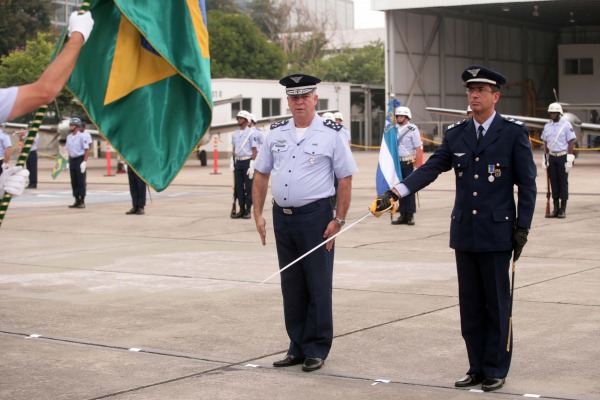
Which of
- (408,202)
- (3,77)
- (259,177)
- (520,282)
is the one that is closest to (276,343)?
(259,177)

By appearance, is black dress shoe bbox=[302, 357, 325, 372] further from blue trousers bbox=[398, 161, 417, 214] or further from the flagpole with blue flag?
blue trousers bbox=[398, 161, 417, 214]

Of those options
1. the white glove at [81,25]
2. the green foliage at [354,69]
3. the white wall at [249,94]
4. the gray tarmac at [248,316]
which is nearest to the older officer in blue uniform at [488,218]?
the gray tarmac at [248,316]

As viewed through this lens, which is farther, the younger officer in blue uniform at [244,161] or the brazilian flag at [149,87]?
the younger officer in blue uniform at [244,161]

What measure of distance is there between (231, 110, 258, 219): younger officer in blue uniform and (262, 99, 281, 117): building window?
30.2m

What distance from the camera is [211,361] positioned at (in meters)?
6.59

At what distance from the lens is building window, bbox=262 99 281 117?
4778 centimetres

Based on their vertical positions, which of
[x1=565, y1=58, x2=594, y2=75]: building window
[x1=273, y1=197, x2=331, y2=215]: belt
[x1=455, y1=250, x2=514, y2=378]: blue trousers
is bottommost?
[x1=455, y1=250, x2=514, y2=378]: blue trousers

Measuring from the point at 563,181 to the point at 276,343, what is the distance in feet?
35.3

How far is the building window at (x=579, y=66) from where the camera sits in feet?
185

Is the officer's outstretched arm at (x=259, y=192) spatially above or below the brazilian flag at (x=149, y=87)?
below

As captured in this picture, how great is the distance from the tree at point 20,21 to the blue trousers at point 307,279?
188 ft

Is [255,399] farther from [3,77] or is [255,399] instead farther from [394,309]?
[3,77]

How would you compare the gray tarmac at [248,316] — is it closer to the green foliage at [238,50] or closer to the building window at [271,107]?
the building window at [271,107]

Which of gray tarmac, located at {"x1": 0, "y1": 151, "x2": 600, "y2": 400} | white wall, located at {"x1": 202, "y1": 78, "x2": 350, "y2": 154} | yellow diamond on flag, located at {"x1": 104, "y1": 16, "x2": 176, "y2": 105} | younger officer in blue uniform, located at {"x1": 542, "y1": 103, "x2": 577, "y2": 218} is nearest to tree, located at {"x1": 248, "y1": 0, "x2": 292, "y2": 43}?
white wall, located at {"x1": 202, "y1": 78, "x2": 350, "y2": 154}
